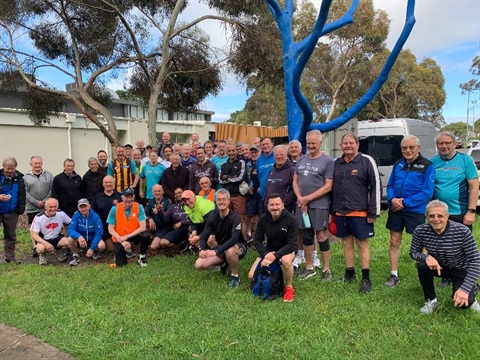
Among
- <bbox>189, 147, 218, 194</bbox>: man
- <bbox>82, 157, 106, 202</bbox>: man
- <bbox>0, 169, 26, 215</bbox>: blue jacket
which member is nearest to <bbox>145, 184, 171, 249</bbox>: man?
<bbox>189, 147, 218, 194</bbox>: man

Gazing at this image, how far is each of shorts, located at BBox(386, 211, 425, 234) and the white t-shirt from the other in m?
5.34

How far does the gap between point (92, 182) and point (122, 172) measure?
58cm

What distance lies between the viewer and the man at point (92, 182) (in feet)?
25.3

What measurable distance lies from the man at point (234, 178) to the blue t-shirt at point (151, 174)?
4.48ft

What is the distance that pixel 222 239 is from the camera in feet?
18.4

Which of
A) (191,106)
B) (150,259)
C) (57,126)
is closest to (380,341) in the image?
(150,259)

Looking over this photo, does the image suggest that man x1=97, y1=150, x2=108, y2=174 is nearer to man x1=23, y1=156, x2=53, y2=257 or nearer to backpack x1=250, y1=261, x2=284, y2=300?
man x1=23, y1=156, x2=53, y2=257

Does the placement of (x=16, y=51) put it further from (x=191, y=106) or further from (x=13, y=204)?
(x=13, y=204)

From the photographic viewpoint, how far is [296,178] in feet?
18.1

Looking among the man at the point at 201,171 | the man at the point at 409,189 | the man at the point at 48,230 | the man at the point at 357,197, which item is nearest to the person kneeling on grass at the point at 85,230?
the man at the point at 48,230

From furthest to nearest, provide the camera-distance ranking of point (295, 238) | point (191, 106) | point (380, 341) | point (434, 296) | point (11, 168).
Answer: point (191, 106) < point (11, 168) < point (295, 238) < point (434, 296) < point (380, 341)

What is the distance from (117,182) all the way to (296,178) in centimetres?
385

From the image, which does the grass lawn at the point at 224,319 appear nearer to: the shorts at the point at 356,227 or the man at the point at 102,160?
the shorts at the point at 356,227

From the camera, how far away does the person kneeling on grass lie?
267 inches
